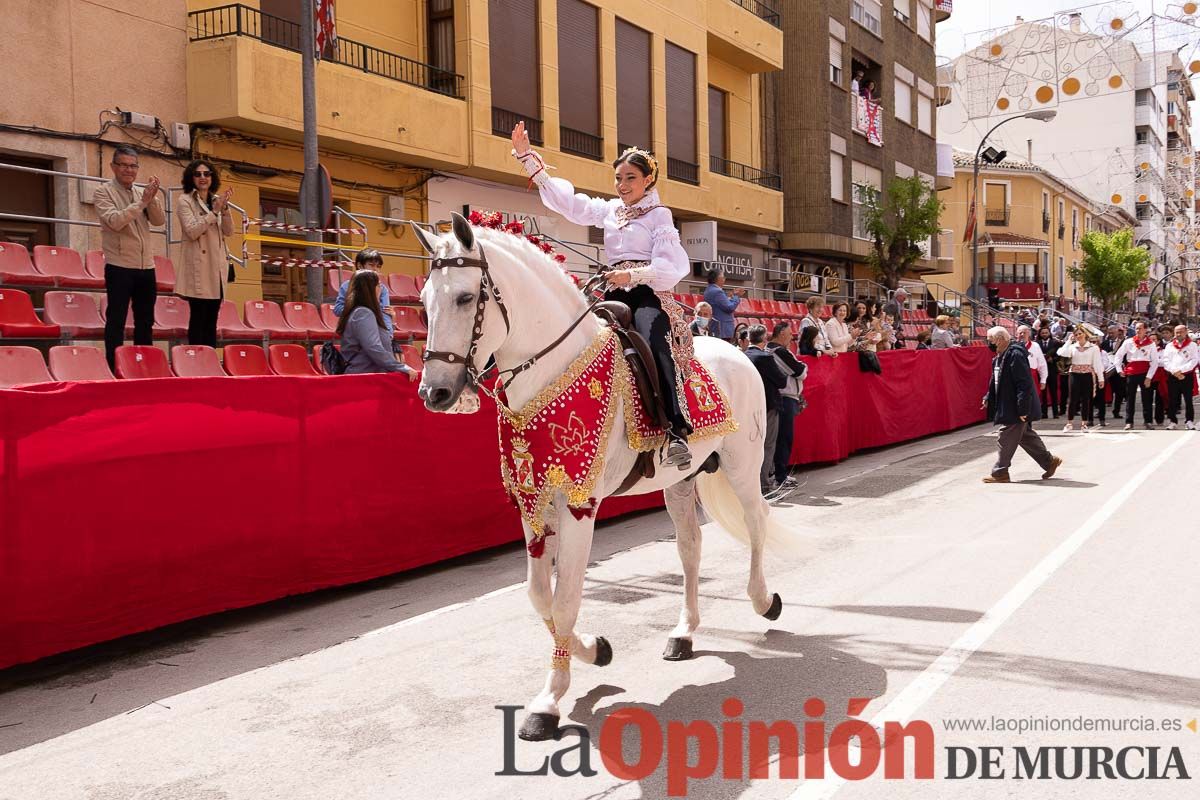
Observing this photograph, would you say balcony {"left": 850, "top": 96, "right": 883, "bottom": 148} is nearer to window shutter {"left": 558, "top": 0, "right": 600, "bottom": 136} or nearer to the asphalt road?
window shutter {"left": 558, "top": 0, "right": 600, "bottom": 136}

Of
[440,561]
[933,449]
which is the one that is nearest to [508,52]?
[933,449]

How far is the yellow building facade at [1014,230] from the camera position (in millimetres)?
56875

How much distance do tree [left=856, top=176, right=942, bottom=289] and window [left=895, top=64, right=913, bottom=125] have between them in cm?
592

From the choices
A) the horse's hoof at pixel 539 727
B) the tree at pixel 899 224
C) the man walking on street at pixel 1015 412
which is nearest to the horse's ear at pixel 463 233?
the horse's hoof at pixel 539 727

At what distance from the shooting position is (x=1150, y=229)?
288 ft

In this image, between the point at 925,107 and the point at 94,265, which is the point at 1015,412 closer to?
the point at 94,265

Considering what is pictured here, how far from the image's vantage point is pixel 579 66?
73.5ft

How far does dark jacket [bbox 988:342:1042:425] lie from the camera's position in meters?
12.8

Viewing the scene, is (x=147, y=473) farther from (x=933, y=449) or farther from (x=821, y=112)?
(x=821, y=112)

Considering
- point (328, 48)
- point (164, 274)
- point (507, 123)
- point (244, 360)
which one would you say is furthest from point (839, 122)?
point (244, 360)

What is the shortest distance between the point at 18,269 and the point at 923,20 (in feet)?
131

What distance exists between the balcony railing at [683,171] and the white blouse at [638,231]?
20.5 meters

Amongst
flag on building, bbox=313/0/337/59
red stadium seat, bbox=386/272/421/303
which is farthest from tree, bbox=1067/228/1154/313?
flag on building, bbox=313/0/337/59

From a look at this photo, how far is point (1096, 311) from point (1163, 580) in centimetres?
7030
